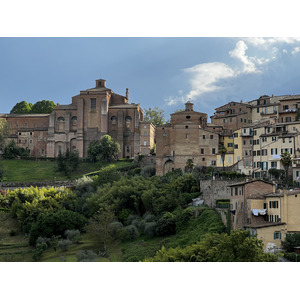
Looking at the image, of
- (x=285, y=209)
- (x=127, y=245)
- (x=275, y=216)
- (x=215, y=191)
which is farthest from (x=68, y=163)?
(x=285, y=209)

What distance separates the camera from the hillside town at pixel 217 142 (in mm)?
40188

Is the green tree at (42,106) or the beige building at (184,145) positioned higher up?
the green tree at (42,106)

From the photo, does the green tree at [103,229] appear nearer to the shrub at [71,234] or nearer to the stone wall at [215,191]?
the shrub at [71,234]

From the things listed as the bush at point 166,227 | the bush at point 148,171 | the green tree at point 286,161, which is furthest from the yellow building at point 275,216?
the bush at point 148,171

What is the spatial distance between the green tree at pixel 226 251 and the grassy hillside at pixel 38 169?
38.5 meters

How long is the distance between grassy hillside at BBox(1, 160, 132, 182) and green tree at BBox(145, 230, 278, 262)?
3850cm

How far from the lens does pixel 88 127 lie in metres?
86.8

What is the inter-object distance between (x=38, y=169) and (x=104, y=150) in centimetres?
963

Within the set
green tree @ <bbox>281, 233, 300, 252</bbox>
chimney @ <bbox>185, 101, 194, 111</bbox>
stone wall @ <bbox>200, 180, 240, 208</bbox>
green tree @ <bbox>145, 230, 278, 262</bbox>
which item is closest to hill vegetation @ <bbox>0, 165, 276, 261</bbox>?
green tree @ <bbox>145, 230, 278, 262</bbox>

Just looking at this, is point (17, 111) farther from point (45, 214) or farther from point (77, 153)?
point (45, 214)

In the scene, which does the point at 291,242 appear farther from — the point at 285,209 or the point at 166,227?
the point at 166,227

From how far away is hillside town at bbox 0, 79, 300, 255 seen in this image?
4019 centimetres
